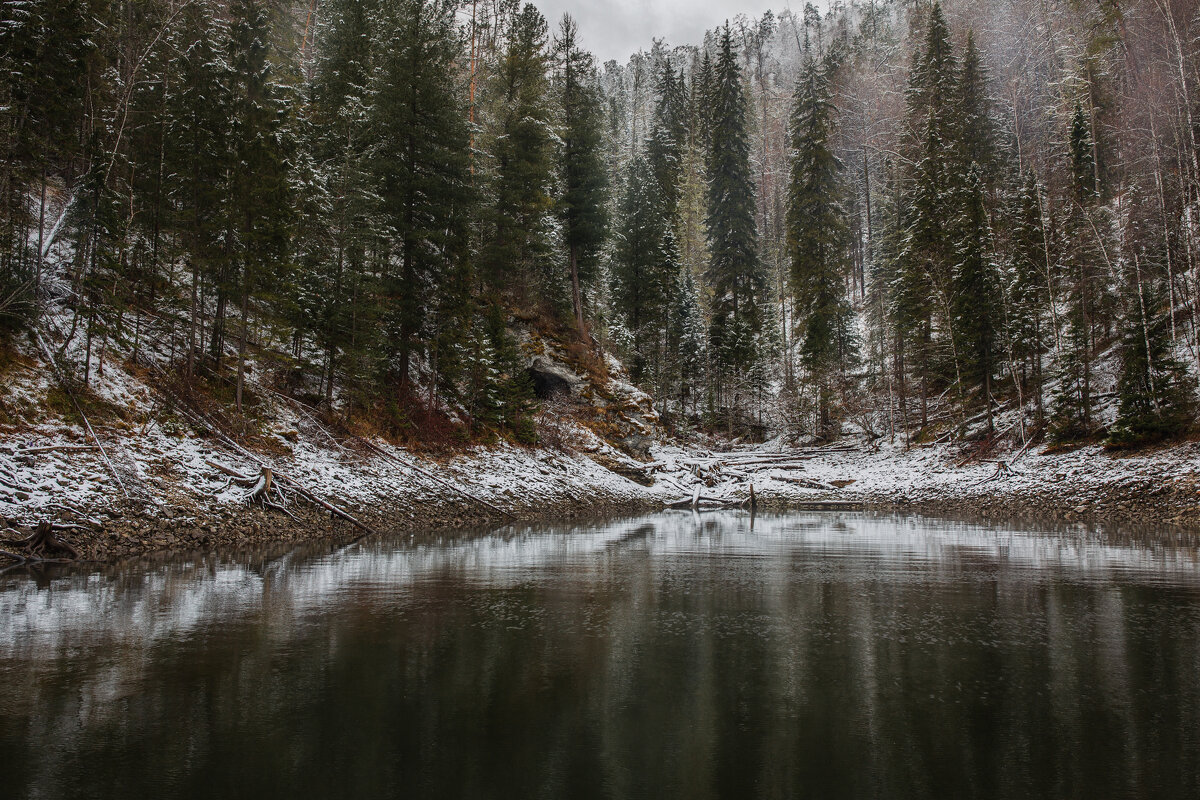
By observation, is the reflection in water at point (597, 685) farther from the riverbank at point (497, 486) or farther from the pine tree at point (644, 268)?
the pine tree at point (644, 268)

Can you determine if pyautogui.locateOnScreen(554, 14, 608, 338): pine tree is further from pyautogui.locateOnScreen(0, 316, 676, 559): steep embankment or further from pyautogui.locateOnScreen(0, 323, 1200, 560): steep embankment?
pyautogui.locateOnScreen(0, 316, 676, 559): steep embankment

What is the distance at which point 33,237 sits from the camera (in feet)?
56.3

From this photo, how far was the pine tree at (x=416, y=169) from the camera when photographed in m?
23.7

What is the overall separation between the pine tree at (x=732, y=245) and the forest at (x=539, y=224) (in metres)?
0.26

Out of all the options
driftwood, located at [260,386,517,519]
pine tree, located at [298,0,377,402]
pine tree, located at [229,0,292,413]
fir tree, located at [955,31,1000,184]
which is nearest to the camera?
pine tree, located at [229,0,292,413]

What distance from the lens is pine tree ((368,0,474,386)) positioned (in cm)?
2369

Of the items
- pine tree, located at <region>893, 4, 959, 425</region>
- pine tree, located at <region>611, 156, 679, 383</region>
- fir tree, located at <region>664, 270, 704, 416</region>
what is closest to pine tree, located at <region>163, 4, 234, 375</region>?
pine tree, located at <region>611, 156, 679, 383</region>

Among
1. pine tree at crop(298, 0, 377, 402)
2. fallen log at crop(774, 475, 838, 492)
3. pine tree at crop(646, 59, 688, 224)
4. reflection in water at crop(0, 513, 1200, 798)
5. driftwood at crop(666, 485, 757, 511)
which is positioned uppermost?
pine tree at crop(646, 59, 688, 224)

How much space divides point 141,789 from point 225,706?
1.19 metres

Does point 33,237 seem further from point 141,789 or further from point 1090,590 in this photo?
point 1090,590

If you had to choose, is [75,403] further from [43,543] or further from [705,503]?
[705,503]

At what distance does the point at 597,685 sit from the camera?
4.82 meters

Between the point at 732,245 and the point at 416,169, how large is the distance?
94.4 feet

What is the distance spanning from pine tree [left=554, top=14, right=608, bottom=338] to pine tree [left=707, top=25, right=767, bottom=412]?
1436 centimetres
